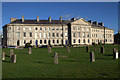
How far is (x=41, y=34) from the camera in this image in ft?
221

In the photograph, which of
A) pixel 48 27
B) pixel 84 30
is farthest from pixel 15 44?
pixel 84 30

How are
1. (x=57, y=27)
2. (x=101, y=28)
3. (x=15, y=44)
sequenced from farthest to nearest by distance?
1. (x=101, y=28)
2. (x=57, y=27)
3. (x=15, y=44)

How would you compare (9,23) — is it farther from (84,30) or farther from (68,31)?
(84,30)

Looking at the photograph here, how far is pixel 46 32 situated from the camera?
68250 mm

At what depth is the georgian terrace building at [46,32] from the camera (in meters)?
64.9

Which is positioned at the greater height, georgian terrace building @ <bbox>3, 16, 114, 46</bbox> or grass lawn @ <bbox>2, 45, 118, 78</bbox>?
georgian terrace building @ <bbox>3, 16, 114, 46</bbox>

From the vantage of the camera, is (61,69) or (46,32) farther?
(46,32)

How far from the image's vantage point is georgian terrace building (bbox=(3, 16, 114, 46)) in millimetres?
64938

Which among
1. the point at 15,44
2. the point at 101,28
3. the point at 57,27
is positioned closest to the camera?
the point at 15,44

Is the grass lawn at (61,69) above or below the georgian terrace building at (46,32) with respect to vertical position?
below

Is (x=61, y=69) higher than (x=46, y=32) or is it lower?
lower

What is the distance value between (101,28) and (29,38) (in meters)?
37.7

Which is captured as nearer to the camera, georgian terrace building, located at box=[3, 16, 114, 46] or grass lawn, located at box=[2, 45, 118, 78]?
grass lawn, located at box=[2, 45, 118, 78]

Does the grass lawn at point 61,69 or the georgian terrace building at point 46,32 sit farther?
the georgian terrace building at point 46,32
